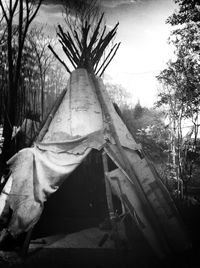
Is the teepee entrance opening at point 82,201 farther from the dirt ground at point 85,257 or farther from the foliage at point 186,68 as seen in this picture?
the foliage at point 186,68

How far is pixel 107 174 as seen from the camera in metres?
4.47

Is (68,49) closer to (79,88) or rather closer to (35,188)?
(79,88)

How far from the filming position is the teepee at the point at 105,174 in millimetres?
4012

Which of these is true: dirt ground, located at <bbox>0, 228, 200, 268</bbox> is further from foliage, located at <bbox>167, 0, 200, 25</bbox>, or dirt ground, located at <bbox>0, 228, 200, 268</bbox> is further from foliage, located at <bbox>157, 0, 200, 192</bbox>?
foliage, located at <bbox>167, 0, 200, 25</bbox>

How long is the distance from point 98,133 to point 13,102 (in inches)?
189

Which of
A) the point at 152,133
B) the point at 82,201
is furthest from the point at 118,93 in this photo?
the point at 82,201

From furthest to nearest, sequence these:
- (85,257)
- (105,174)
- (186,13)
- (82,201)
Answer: (186,13), (82,201), (105,174), (85,257)

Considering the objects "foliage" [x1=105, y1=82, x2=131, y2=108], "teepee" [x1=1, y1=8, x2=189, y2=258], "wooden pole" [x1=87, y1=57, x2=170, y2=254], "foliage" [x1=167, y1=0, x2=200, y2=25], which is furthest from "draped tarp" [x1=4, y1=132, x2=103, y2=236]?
"foliage" [x1=105, y1=82, x2=131, y2=108]

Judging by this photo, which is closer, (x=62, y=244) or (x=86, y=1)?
(x=62, y=244)

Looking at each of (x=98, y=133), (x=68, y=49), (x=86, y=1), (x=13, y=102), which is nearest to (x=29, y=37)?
(x=86, y=1)

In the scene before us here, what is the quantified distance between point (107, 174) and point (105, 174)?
3.2 inches

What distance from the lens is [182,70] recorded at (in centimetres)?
994

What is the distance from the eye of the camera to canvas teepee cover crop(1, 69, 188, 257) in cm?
400

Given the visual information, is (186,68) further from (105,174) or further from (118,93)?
(118,93)
